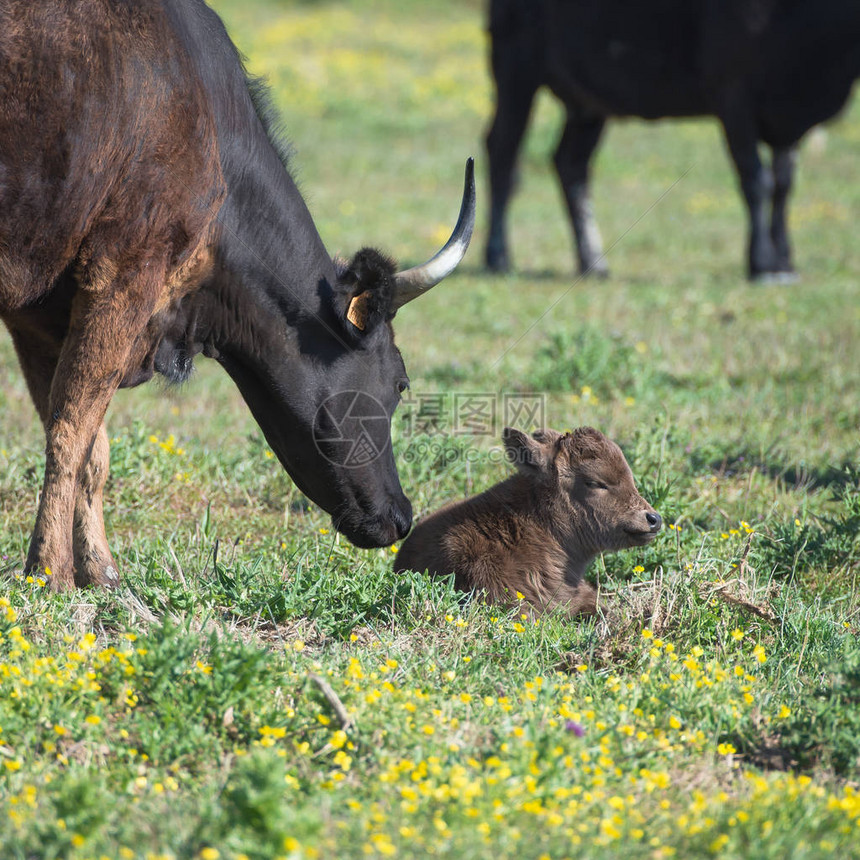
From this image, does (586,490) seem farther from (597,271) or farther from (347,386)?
(597,271)

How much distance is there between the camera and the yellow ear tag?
4.59 meters

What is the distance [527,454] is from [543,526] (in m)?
0.33

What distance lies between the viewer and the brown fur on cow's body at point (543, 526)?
4574 millimetres

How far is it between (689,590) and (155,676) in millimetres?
2162

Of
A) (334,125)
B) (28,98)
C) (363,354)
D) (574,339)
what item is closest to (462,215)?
(363,354)

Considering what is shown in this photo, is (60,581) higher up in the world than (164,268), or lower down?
lower down

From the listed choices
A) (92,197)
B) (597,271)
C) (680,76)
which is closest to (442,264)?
(92,197)

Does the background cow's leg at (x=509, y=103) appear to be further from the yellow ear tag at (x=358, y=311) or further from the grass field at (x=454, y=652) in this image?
the yellow ear tag at (x=358, y=311)

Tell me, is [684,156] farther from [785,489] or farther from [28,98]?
[28,98]

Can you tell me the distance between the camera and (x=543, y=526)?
4.80 meters

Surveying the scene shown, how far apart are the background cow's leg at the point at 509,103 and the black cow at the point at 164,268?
8.53m

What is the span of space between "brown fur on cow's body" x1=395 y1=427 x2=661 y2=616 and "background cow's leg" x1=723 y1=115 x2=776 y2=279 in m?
7.74

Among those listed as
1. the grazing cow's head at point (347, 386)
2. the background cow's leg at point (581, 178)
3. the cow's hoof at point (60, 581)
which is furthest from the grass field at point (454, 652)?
the background cow's leg at point (581, 178)

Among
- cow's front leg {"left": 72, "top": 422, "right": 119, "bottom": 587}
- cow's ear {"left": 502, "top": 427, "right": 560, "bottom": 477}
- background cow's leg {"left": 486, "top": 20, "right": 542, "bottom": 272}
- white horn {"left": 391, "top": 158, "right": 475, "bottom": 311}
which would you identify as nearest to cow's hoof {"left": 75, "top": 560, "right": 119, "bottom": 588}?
cow's front leg {"left": 72, "top": 422, "right": 119, "bottom": 587}
